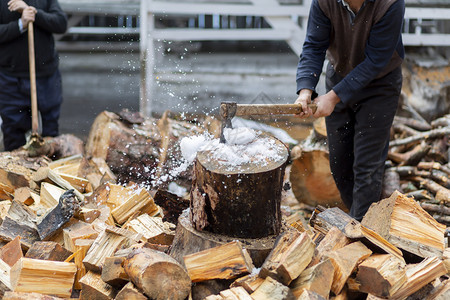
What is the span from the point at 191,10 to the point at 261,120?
1.48 metres

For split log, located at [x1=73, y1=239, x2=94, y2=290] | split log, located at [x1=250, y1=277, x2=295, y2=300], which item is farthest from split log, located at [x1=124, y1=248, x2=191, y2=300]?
Result: split log, located at [x1=73, y1=239, x2=94, y2=290]

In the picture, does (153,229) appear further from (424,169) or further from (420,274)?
(424,169)

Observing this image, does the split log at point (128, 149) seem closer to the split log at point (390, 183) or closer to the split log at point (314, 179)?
the split log at point (314, 179)

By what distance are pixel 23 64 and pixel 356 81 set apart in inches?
122

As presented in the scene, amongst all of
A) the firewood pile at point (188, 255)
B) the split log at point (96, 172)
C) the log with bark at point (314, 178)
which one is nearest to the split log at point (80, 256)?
the firewood pile at point (188, 255)

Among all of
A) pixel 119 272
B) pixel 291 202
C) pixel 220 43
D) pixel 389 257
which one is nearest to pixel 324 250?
pixel 389 257

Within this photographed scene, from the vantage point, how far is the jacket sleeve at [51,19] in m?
4.57

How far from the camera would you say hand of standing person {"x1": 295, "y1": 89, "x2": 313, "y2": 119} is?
2.92 metres

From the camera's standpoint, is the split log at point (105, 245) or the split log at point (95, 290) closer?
the split log at point (95, 290)

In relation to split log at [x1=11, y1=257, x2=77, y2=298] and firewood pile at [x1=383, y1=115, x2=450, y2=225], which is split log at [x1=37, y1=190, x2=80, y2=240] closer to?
split log at [x1=11, y1=257, x2=77, y2=298]

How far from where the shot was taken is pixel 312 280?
2.06 m

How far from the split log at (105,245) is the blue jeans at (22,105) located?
8.44ft

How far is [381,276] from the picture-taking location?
6.86ft

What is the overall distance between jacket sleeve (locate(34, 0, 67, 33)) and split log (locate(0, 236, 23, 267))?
2619 mm
